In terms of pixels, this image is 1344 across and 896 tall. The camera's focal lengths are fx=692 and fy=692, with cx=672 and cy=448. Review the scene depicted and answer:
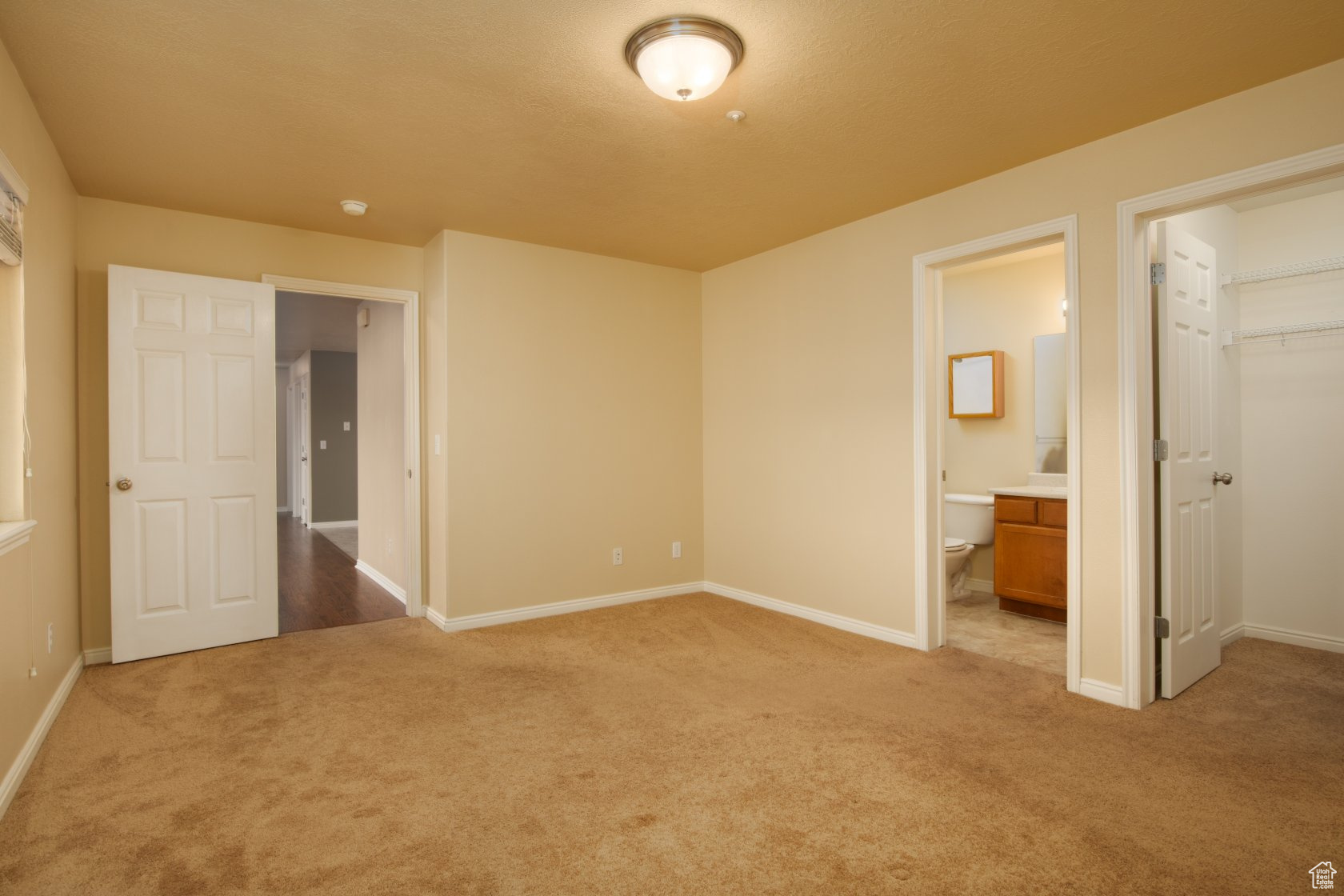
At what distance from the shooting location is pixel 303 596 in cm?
511

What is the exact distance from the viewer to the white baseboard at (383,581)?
16.2 ft

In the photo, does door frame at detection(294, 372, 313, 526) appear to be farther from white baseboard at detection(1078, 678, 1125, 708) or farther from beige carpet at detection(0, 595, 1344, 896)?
white baseboard at detection(1078, 678, 1125, 708)

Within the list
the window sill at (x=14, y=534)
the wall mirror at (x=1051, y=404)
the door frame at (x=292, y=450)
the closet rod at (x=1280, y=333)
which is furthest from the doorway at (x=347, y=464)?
the closet rod at (x=1280, y=333)

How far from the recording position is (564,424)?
4.58 m

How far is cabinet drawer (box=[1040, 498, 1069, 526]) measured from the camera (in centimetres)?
425

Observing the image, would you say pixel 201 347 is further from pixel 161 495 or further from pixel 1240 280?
pixel 1240 280

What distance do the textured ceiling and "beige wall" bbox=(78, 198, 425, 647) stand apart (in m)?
0.15

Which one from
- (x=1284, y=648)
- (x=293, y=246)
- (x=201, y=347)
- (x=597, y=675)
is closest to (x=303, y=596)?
A: (x=201, y=347)

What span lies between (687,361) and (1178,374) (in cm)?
301

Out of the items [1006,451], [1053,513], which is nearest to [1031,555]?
[1053,513]

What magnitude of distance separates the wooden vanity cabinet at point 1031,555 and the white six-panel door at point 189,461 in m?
4.51

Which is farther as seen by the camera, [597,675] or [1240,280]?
[1240,280]

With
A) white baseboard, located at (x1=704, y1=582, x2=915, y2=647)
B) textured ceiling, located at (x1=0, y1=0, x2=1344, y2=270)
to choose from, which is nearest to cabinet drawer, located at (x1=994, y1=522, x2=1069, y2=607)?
white baseboard, located at (x1=704, y1=582, x2=915, y2=647)

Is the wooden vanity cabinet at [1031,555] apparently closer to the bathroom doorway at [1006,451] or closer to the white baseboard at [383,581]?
the bathroom doorway at [1006,451]
